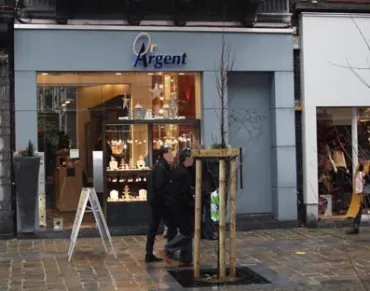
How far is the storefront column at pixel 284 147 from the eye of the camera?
14367 mm

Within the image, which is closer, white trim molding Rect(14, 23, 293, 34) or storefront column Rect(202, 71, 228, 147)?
white trim molding Rect(14, 23, 293, 34)

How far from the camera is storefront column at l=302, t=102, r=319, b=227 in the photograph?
14.4m

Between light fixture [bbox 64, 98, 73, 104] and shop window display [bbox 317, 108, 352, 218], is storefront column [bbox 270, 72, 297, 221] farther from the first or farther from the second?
light fixture [bbox 64, 98, 73, 104]

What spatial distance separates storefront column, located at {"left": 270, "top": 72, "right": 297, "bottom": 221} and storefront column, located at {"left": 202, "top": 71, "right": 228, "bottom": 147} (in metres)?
1.37

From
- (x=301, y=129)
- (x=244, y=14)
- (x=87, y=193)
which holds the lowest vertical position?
(x=87, y=193)

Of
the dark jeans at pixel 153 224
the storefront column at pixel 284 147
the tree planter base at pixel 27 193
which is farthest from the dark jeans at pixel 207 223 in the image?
the tree planter base at pixel 27 193

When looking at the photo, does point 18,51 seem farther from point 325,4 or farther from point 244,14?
point 325,4

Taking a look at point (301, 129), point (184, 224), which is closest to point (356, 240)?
point (301, 129)

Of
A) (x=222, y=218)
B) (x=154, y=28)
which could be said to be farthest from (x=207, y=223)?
(x=154, y=28)

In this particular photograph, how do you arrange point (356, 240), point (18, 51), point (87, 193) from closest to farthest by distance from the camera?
point (87, 193), point (356, 240), point (18, 51)

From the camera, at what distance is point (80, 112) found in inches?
542

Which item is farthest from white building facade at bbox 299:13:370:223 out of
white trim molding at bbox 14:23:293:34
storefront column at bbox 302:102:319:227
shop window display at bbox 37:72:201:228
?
shop window display at bbox 37:72:201:228

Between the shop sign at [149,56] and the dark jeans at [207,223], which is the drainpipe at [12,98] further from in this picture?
the dark jeans at [207,223]

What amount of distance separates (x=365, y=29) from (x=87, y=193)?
26.1 ft
